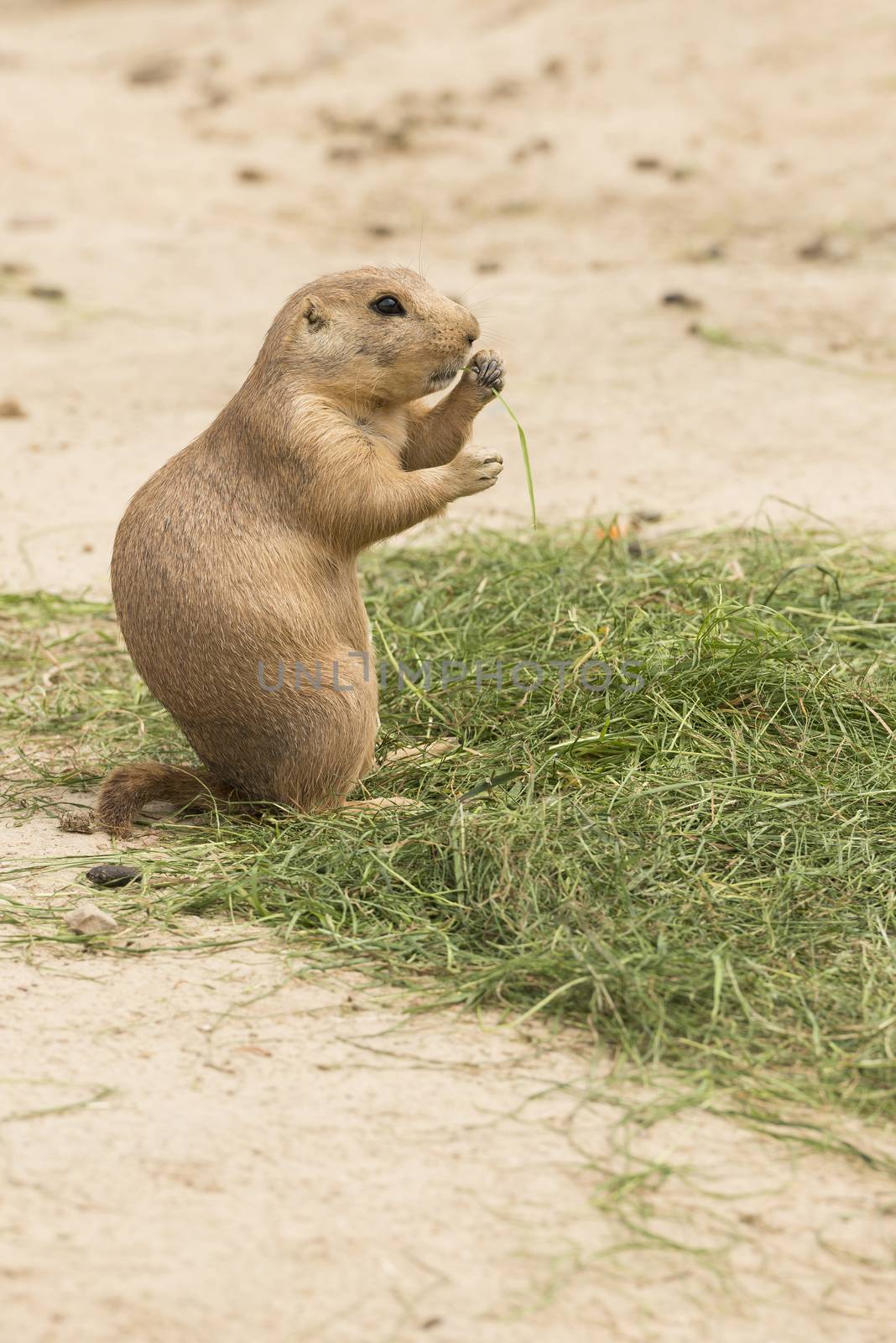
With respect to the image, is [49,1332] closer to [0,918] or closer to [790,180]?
[0,918]

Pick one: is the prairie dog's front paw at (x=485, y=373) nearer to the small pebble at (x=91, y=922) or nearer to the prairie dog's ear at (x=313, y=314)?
the prairie dog's ear at (x=313, y=314)

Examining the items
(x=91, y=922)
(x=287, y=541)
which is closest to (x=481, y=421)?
(x=287, y=541)

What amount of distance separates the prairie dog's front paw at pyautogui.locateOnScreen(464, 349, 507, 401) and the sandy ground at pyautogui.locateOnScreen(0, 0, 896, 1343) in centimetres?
159

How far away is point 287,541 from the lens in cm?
385

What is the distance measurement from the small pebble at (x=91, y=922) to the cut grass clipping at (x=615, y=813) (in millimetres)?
151

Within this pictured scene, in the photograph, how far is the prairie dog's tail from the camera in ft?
12.8

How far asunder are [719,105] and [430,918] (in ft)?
32.2

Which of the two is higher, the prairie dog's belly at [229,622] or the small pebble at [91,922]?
the prairie dog's belly at [229,622]

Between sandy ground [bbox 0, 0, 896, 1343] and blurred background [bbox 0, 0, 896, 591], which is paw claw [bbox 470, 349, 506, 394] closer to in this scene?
sandy ground [bbox 0, 0, 896, 1343]

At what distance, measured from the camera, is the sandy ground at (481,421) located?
2.40m

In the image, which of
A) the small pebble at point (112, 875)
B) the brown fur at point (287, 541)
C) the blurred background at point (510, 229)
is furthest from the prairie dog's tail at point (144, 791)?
the blurred background at point (510, 229)

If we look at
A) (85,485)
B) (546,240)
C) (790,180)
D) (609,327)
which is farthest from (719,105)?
(85,485)

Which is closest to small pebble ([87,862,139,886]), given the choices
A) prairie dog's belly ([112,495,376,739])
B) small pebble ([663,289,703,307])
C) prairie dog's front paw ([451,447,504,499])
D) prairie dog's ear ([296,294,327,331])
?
prairie dog's belly ([112,495,376,739])

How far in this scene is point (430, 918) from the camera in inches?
138
